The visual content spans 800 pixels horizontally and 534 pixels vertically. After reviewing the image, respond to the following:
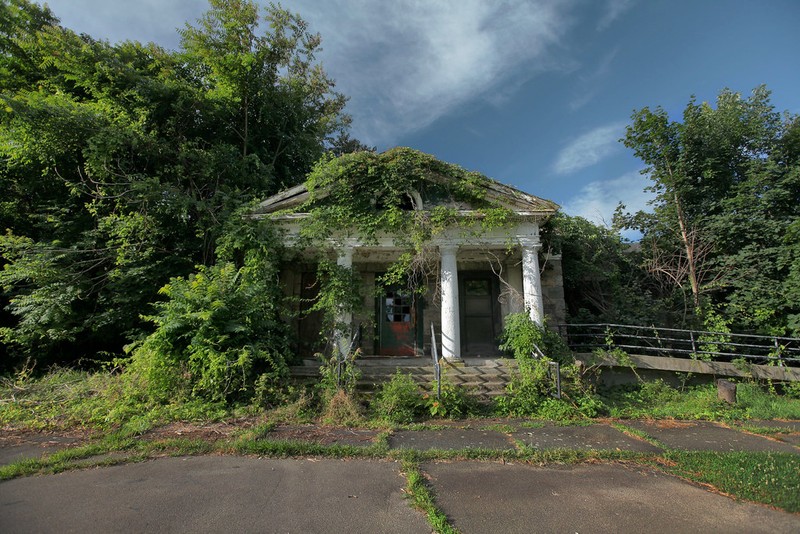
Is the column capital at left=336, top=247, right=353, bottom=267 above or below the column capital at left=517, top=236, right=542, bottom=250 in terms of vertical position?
below

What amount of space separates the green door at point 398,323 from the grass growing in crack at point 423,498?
6.39 m

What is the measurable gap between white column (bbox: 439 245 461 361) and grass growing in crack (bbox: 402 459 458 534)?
4.56 metres

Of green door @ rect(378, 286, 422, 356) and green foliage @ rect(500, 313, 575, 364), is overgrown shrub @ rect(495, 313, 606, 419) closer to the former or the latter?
green foliage @ rect(500, 313, 575, 364)

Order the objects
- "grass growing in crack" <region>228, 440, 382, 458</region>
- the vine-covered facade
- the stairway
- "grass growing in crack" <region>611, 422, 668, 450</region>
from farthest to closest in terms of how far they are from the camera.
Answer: the vine-covered facade → the stairway → "grass growing in crack" <region>611, 422, 668, 450</region> → "grass growing in crack" <region>228, 440, 382, 458</region>

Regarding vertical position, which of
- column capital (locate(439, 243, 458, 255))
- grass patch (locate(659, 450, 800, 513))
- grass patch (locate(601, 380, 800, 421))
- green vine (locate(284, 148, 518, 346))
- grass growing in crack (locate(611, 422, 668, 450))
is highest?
green vine (locate(284, 148, 518, 346))

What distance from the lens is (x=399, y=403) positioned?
22.5 ft

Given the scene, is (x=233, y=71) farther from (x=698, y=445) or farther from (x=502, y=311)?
(x=698, y=445)

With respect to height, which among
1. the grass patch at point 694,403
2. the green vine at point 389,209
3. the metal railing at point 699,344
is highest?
the green vine at point 389,209

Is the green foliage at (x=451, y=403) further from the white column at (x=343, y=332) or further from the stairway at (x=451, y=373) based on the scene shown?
the white column at (x=343, y=332)

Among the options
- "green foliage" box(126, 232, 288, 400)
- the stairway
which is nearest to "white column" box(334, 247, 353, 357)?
the stairway

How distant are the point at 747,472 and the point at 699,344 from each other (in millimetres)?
7613

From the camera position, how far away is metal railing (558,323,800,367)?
369 inches

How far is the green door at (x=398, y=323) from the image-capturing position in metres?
11.0

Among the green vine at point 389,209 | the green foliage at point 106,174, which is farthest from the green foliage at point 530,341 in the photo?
the green foliage at point 106,174
